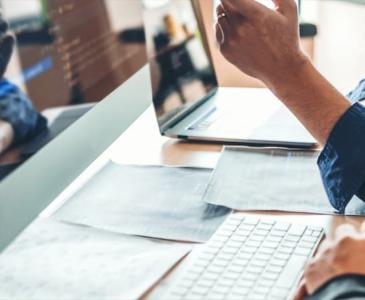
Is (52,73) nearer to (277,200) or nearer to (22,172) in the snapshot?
(22,172)

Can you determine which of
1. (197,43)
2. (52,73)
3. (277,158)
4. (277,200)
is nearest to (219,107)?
(197,43)

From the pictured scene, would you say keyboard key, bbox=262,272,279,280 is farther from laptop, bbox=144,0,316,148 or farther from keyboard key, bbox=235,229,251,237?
laptop, bbox=144,0,316,148

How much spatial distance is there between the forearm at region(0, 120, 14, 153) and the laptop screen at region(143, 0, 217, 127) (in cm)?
45

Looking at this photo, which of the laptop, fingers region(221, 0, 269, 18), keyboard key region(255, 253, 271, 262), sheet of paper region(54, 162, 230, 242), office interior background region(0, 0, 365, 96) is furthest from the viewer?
office interior background region(0, 0, 365, 96)

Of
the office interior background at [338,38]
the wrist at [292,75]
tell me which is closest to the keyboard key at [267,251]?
the wrist at [292,75]

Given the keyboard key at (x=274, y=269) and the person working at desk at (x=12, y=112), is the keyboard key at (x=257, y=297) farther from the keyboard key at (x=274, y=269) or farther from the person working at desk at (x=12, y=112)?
the person working at desk at (x=12, y=112)

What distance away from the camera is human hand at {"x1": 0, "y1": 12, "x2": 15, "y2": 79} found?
0.64m

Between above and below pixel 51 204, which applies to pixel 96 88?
above

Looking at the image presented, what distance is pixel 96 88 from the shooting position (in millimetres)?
858

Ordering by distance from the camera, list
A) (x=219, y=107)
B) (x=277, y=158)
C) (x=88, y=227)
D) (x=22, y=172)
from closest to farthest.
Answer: (x=22, y=172), (x=88, y=227), (x=277, y=158), (x=219, y=107)

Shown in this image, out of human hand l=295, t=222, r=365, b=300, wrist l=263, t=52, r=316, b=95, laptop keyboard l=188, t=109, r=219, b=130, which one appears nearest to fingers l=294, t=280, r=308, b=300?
human hand l=295, t=222, r=365, b=300

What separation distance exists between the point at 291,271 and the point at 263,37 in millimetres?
401

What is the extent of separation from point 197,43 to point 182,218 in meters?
0.56

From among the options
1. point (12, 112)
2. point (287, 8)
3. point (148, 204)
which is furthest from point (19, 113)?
point (287, 8)
